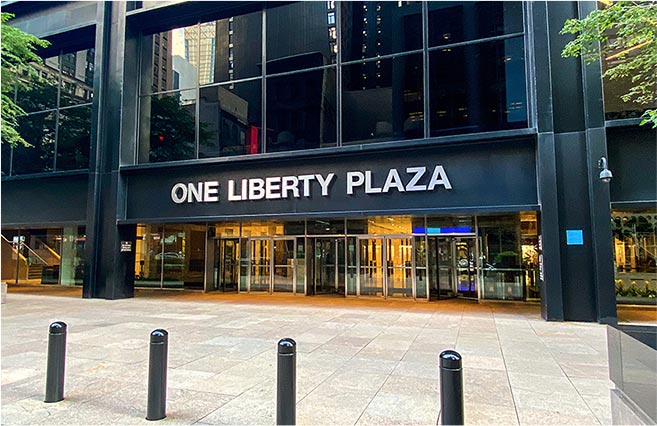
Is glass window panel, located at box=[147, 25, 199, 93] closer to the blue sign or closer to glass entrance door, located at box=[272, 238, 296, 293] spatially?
glass entrance door, located at box=[272, 238, 296, 293]

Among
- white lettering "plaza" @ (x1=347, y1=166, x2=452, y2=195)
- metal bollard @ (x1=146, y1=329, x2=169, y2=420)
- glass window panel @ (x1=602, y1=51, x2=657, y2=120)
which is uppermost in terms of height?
glass window panel @ (x1=602, y1=51, x2=657, y2=120)

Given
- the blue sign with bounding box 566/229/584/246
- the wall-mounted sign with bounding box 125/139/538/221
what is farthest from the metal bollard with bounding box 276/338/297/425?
the blue sign with bounding box 566/229/584/246

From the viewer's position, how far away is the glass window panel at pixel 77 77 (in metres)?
16.9

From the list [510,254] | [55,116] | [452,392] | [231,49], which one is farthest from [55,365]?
[55,116]

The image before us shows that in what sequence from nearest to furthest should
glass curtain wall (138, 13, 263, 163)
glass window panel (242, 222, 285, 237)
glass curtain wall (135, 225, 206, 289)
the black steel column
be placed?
1. glass curtain wall (138, 13, 263, 163)
2. the black steel column
3. glass window panel (242, 222, 285, 237)
4. glass curtain wall (135, 225, 206, 289)

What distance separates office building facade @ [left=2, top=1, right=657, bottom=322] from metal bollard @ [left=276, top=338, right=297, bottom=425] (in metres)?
8.33

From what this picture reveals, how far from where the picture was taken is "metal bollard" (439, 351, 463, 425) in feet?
11.3

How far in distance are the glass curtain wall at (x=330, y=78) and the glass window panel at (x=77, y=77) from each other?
267cm

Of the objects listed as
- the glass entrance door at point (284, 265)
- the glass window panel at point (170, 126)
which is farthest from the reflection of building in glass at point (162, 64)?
the glass entrance door at point (284, 265)

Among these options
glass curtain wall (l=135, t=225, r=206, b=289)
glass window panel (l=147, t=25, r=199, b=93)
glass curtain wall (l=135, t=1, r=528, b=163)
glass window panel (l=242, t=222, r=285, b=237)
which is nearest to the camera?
glass curtain wall (l=135, t=1, r=528, b=163)

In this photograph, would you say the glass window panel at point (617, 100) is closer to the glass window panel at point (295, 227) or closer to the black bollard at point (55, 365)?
the glass window panel at point (295, 227)

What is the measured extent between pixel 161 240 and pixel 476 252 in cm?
1377

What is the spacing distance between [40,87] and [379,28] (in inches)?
569

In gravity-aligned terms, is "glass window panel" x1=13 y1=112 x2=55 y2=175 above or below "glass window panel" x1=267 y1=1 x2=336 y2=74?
below
